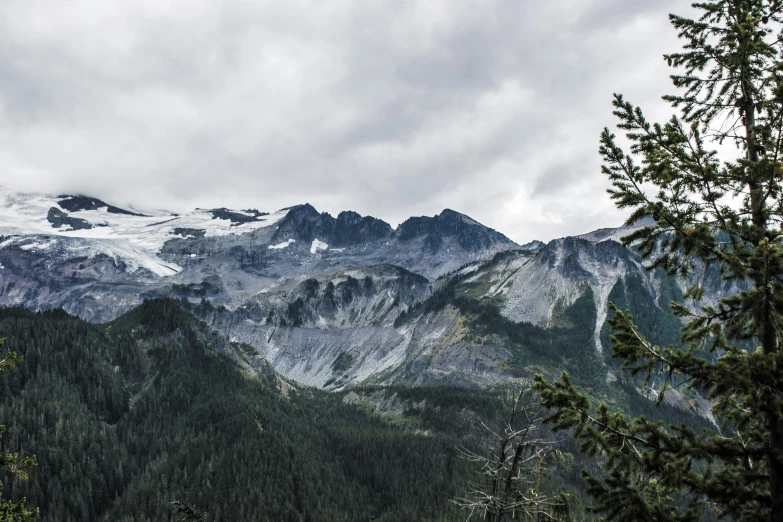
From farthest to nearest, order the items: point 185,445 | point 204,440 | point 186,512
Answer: point 204,440
point 185,445
point 186,512

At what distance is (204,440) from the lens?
5802 inches

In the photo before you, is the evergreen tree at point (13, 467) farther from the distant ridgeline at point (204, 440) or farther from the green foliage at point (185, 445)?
the distant ridgeline at point (204, 440)

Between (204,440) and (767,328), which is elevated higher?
(767,328)

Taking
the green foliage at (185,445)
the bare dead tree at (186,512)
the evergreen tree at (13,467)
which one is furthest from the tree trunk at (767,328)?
the green foliage at (185,445)

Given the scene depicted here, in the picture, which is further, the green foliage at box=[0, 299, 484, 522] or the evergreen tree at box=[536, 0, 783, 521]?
the green foliage at box=[0, 299, 484, 522]

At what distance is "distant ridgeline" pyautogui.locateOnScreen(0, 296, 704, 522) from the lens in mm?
119875

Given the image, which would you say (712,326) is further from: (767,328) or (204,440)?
(204,440)

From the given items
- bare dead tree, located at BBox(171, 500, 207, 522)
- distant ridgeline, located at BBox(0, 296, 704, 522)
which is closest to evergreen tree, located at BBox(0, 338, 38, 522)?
bare dead tree, located at BBox(171, 500, 207, 522)

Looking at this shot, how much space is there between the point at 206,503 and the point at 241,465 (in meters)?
15.7

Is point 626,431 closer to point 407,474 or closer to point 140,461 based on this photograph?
point 407,474

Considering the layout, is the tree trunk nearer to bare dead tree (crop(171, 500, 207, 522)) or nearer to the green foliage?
bare dead tree (crop(171, 500, 207, 522))

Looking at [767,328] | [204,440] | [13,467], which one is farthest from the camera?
[204,440]

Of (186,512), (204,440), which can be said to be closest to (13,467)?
(186,512)

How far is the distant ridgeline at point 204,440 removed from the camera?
120m
